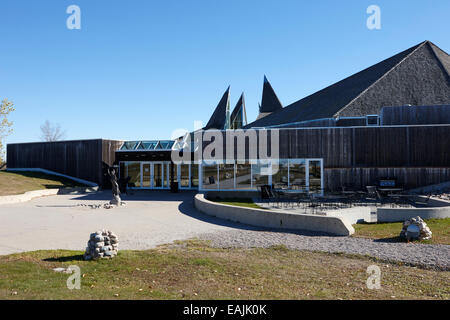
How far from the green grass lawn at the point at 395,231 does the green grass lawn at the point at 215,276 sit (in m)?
3.00

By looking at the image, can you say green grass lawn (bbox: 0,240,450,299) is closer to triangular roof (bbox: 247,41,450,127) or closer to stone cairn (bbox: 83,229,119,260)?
stone cairn (bbox: 83,229,119,260)

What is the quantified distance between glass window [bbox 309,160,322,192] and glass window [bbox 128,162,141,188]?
531 inches

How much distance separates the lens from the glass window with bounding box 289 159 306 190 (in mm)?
20266

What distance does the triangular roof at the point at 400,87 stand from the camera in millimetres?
26703

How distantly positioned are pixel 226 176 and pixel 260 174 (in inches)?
84.1

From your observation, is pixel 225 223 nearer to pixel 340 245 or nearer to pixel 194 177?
pixel 340 245

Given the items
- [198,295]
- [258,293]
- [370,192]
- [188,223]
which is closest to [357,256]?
[258,293]

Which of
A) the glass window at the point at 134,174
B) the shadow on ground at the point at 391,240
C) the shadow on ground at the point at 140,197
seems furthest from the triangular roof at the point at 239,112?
the shadow on ground at the point at 391,240

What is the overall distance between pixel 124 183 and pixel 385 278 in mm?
19677

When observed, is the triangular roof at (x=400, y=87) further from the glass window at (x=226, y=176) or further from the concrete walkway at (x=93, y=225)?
the concrete walkway at (x=93, y=225)

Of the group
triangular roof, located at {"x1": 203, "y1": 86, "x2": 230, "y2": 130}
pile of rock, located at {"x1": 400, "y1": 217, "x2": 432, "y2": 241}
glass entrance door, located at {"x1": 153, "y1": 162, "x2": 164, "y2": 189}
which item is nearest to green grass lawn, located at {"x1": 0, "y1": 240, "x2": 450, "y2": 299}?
pile of rock, located at {"x1": 400, "y1": 217, "x2": 432, "y2": 241}

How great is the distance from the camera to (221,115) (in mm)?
48125

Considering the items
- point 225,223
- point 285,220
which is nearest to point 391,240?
point 285,220

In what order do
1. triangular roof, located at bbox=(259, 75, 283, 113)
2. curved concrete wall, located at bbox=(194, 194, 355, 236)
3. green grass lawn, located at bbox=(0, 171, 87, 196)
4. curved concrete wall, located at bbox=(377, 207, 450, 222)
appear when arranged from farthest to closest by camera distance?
triangular roof, located at bbox=(259, 75, 283, 113)
green grass lawn, located at bbox=(0, 171, 87, 196)
curved concrete wall, located at bbox=(377, 207, 450, 222)
curved concrete wall, located at bbox=(194, 194, 355, 236)
